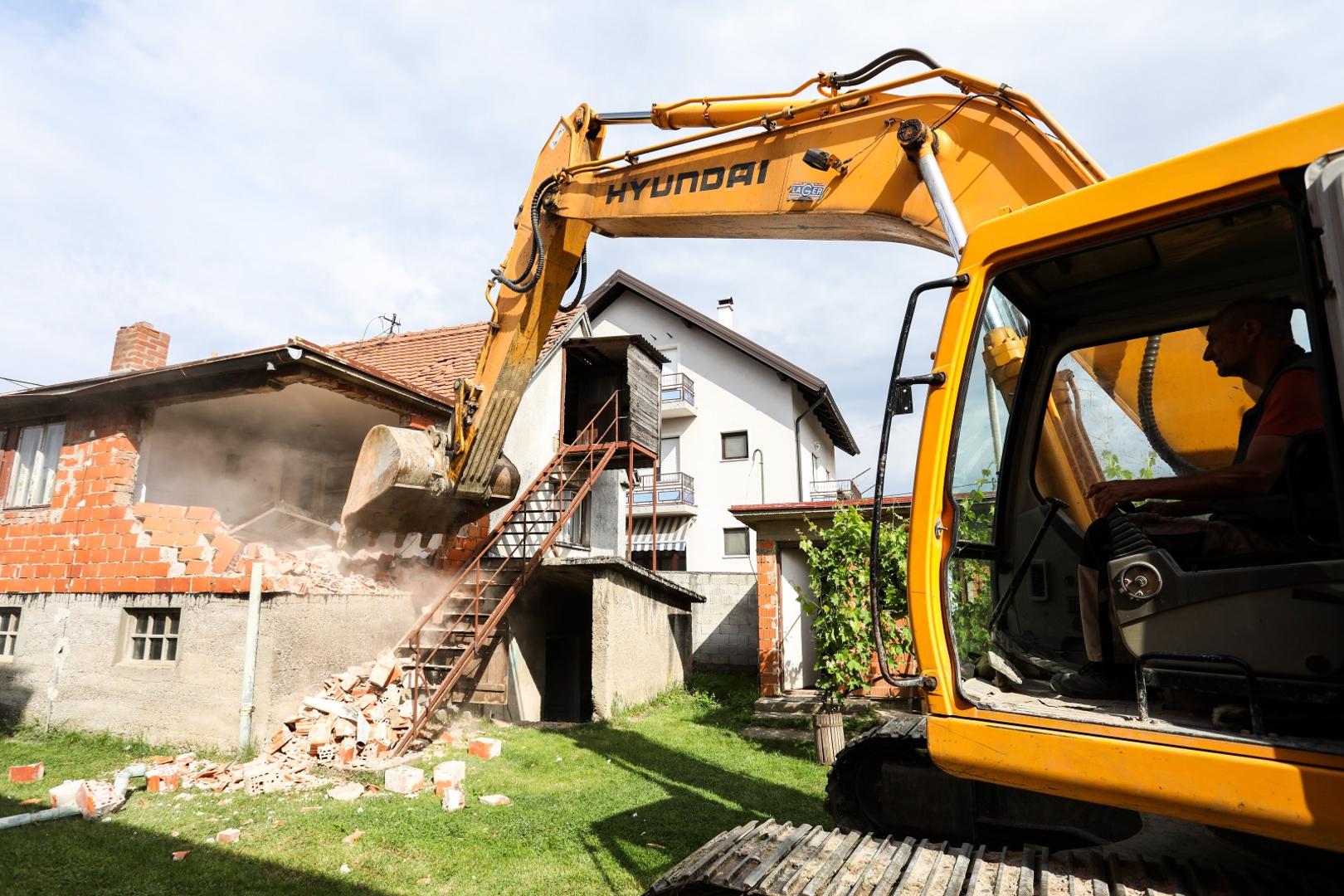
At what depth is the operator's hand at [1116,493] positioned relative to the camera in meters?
2.40

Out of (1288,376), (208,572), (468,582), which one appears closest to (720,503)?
(468,582)

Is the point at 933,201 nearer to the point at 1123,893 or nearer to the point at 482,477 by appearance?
the point at 1123,893

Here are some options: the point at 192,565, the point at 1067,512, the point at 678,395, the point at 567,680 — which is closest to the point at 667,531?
the point at 678,395

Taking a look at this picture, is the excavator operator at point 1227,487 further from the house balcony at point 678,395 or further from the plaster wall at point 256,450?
the house balcony at point 678,395

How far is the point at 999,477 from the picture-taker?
3184 millimetres

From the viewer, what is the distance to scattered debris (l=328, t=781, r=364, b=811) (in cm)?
628

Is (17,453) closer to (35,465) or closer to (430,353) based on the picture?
(35,465)

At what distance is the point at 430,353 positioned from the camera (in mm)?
13852

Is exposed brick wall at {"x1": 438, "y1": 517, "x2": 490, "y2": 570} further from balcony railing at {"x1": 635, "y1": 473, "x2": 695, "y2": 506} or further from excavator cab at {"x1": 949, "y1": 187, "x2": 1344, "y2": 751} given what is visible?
balcony railing at {"x1": 635, "y1": 473, "x2": 695, "y2": 506}

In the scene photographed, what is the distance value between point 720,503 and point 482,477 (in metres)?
19.4

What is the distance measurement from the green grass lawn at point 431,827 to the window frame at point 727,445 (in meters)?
17.5

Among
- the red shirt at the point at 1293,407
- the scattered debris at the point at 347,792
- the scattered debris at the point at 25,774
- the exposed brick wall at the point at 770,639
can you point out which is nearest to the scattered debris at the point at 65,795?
the scattered debris at the point at 25,774

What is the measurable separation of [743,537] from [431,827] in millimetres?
19555

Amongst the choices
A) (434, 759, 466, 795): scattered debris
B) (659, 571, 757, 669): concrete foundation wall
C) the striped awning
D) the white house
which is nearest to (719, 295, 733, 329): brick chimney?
the white house
